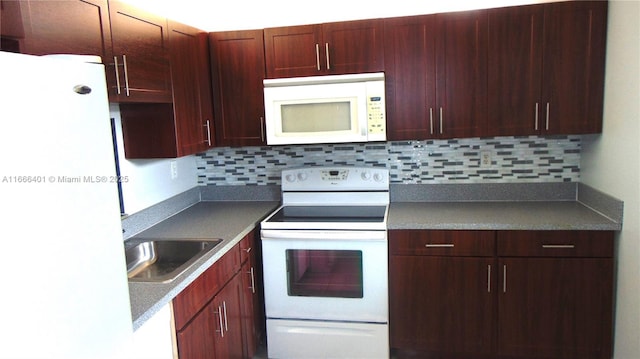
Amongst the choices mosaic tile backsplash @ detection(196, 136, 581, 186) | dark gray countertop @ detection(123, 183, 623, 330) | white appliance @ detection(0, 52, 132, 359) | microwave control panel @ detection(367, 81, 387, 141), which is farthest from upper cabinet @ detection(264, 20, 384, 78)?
white appliance @ detection(0, 52, 132, 359)

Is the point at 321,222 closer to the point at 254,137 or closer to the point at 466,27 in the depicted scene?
the point at 254,137

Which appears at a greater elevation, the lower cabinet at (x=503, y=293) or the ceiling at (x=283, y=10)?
the ceiling at (x=283, y=10)

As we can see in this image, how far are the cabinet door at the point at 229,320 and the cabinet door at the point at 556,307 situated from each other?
4.61 feet

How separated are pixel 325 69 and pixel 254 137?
61 cm

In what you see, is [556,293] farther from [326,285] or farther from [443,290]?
[326,285]

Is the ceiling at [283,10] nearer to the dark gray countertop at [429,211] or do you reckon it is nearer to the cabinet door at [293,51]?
the cabinet door at [293,51]

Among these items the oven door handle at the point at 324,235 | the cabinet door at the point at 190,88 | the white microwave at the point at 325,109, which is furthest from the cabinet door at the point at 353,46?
the oven door handle at the point at 324,235

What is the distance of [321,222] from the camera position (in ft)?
8.34

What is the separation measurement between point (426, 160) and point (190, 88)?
1.53 m

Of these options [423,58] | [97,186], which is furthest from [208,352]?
[423,58]

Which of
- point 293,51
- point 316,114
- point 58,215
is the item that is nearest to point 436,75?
point 316,114

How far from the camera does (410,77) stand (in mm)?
2613

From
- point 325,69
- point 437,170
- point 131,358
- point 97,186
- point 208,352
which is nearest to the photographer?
point 97,186

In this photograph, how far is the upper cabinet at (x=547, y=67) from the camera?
2414 millimetres
